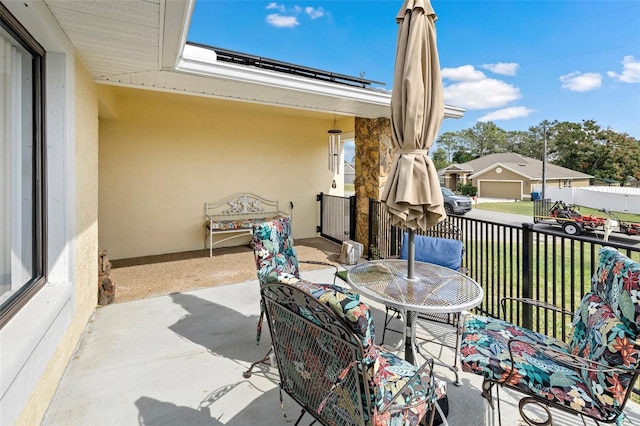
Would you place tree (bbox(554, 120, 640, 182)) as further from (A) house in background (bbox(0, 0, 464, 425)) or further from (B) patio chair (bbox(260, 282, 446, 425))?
(B) patio chair (bbox(260, 282, 446, 425))

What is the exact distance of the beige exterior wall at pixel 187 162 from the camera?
5.93m

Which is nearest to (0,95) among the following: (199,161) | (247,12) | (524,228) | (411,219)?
(411,219)

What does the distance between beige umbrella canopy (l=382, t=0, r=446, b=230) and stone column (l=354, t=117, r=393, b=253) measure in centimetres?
354

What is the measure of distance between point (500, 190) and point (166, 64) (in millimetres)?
32595

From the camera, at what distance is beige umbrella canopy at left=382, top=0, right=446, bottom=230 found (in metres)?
2.21

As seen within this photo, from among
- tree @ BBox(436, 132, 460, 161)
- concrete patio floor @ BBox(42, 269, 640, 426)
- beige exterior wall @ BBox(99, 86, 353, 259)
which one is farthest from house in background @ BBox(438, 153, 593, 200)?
concrete patio floor @ BBox(42, 269, 640, 426)

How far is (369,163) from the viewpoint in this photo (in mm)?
6207

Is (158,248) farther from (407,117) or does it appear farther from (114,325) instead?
(407,117)

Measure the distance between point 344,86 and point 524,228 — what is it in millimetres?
3112

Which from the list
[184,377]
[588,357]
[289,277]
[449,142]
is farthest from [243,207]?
[449,142]

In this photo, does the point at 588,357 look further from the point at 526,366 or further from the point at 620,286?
the point at 620,286

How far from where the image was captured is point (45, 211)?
97.8 inches

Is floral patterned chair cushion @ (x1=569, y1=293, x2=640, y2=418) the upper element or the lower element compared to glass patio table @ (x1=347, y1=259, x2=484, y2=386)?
lower

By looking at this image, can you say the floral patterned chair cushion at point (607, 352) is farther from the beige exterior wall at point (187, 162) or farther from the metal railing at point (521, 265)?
the beige exterior wall at point (187, 162)
